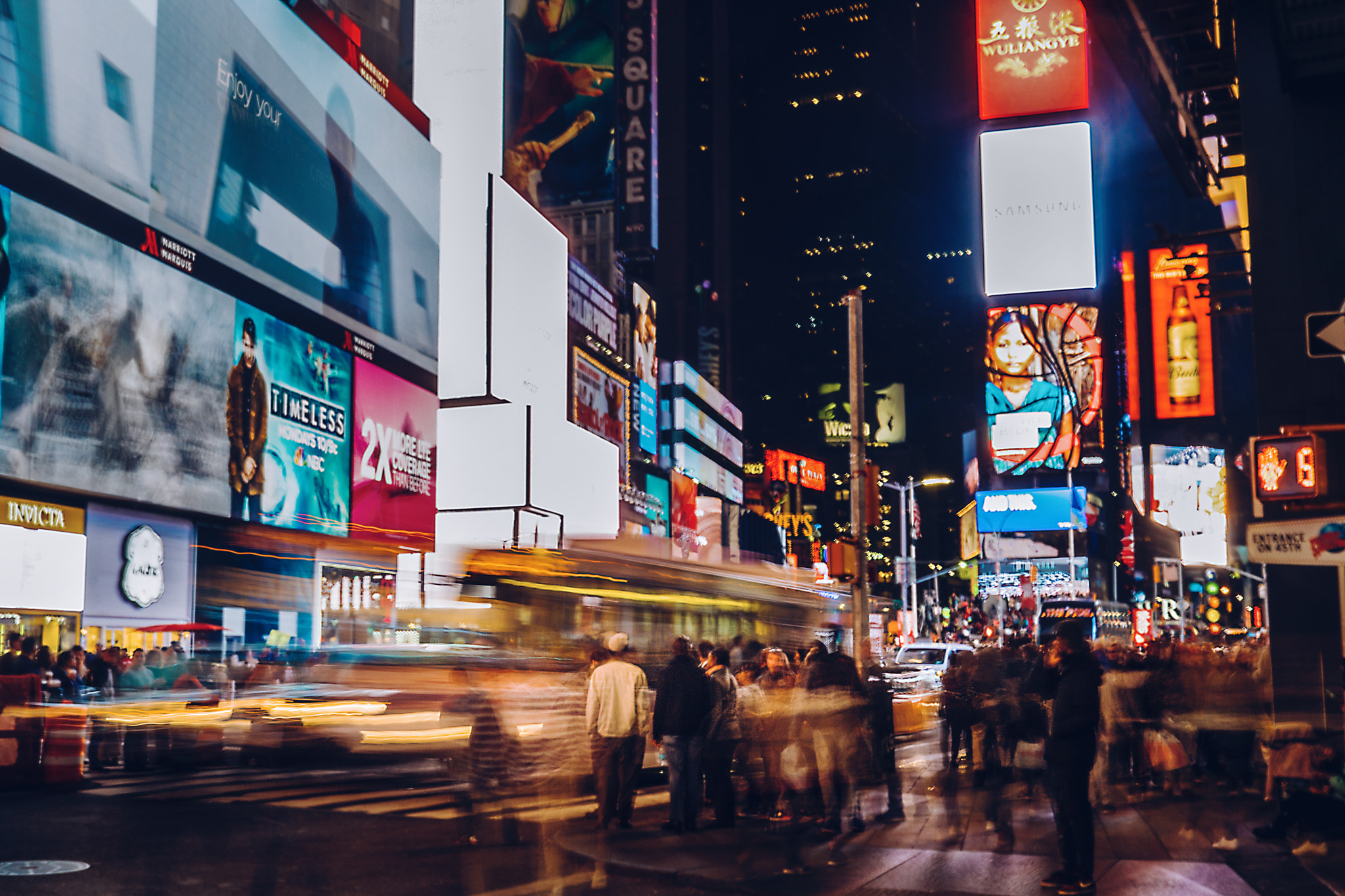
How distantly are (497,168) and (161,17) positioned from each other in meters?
25.2

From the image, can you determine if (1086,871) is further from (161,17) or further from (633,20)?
(633,20)

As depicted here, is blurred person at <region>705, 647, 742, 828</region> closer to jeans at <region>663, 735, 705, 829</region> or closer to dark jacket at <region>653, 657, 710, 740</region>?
dark jacket at <region>653, 657, 710, 740</region>

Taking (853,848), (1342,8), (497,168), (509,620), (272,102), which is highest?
(497,168)

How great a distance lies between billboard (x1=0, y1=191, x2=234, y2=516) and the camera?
89.6 ft

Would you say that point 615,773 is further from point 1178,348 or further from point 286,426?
point 1178,348

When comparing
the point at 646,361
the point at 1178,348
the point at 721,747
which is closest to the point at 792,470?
the point at 646,361

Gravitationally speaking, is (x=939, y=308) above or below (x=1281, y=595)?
above

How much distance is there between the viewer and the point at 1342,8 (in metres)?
15.4

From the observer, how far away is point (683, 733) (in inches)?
512

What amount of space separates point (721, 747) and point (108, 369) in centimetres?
2223

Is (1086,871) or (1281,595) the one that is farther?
(1281,595)

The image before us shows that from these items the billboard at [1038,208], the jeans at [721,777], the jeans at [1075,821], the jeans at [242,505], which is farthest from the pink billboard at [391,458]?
the billboard at [1038,208]

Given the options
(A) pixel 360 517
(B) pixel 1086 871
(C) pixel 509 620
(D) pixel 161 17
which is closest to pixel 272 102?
(D) pixel 161 17

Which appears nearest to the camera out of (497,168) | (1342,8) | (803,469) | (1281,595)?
(1342,8)
